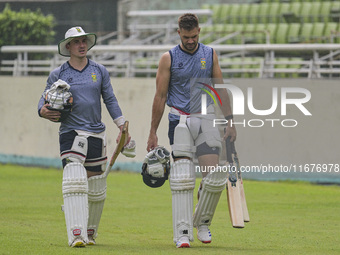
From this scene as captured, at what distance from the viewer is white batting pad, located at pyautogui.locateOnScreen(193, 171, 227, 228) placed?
8492 mm

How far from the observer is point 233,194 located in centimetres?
866

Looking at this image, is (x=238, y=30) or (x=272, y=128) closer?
(x=272, y=128)

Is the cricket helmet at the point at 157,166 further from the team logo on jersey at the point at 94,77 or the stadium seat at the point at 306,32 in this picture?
the stadium seat at the point at 306,32

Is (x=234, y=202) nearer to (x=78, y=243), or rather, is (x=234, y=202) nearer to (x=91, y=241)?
(x=91, y=241)

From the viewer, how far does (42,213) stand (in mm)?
11844

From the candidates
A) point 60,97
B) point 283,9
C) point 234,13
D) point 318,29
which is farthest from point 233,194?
point 234,13

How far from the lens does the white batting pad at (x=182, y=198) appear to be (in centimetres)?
831

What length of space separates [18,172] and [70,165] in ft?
34.0

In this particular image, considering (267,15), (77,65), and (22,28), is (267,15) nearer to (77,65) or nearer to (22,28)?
(22,28)

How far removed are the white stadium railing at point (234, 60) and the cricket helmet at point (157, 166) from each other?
8.30m

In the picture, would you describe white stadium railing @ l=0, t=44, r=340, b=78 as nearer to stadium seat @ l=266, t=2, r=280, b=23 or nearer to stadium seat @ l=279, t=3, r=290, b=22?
stadium seat @ l=279, t=3, r=290, b=22

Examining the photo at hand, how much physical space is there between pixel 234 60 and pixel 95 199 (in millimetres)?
13015

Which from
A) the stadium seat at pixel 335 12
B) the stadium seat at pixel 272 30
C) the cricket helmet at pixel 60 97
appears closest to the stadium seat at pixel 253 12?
the stadium seat at pixel 272 30

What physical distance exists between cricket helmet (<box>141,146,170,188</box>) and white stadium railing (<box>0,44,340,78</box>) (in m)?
8.30
